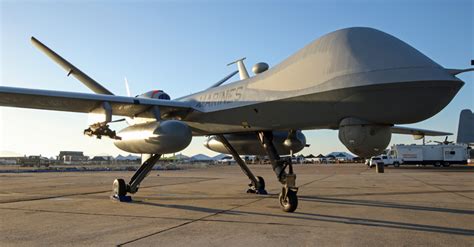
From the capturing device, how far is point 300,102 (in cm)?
858

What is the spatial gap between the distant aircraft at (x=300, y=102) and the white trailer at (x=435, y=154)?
41.8 metres

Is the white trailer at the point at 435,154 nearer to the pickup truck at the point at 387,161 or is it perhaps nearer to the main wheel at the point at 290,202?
the pickup truck at the point at 387,161

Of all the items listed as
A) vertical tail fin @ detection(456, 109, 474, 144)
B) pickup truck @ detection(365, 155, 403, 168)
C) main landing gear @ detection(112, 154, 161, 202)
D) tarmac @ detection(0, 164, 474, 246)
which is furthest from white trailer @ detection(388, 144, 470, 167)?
main landing gear @ detection(112, 154, 161, 202)

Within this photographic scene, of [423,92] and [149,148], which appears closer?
[423,92]

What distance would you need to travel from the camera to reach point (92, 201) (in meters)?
13.2

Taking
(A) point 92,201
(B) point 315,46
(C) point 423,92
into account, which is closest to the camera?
(C) point 423,92

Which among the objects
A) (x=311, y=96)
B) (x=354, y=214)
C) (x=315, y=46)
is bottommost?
(x=354, y=214)

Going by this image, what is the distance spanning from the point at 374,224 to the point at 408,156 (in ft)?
156

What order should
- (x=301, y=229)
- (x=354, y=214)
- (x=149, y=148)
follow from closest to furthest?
(x=301, y=229) < (x=354, y=214) < (x=149, y=148)

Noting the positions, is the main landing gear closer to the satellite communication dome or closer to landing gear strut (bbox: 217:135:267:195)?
landing gear strut (bbox: 217:135:267:195)

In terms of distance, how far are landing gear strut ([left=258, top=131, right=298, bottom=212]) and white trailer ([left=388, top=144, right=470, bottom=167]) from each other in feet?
150

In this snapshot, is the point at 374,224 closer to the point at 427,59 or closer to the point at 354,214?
the point at 354,214

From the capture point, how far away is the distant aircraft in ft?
23.5

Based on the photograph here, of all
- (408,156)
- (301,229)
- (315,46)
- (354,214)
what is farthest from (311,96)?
(408,156)
